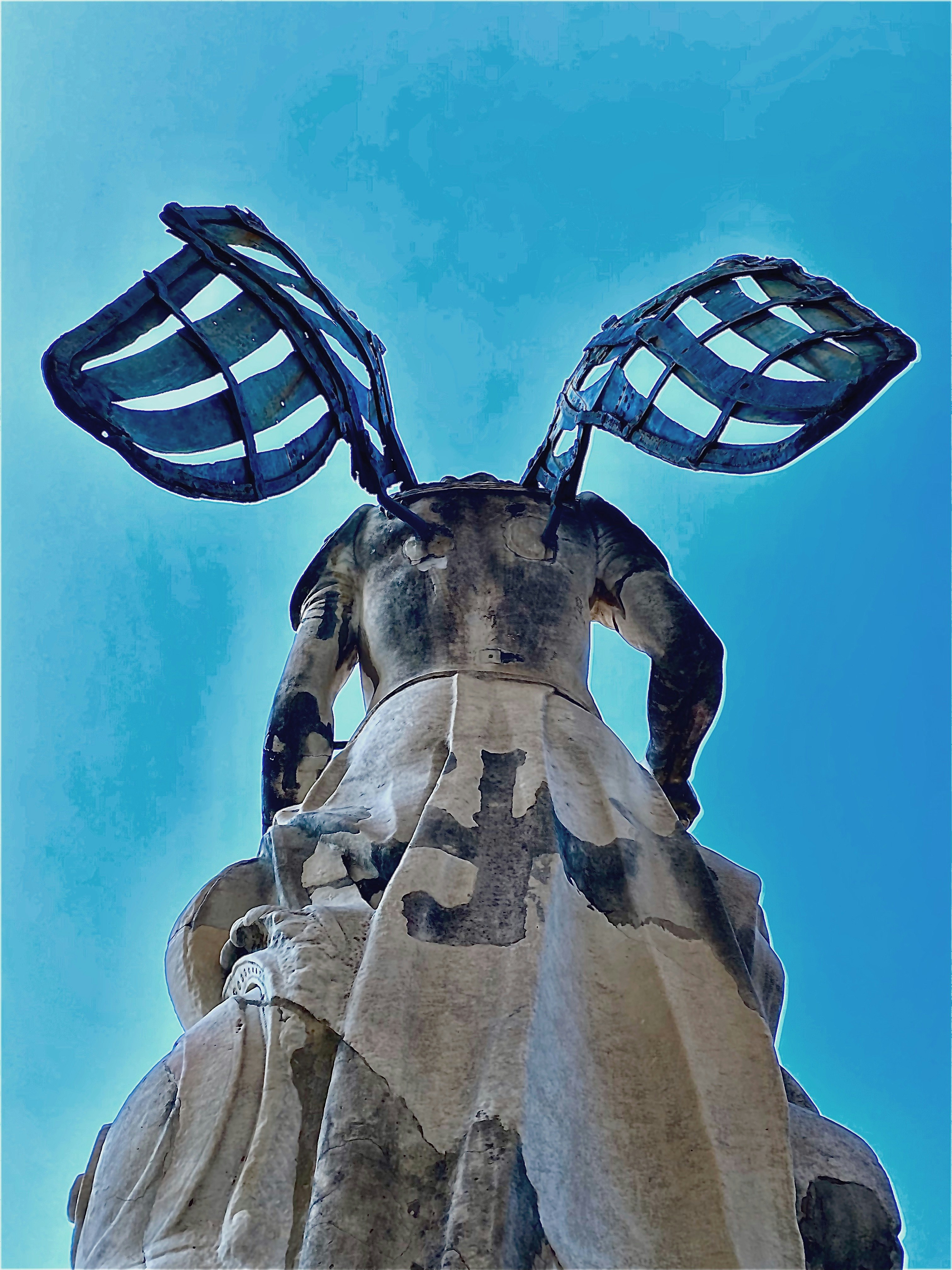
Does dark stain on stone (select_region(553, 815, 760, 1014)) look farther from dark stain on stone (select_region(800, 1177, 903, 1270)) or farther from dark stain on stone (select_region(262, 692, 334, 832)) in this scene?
dark stain on stone (select_region(262, 692, 334, 832))

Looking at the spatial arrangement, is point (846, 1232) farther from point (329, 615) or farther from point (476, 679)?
point (329, 615)

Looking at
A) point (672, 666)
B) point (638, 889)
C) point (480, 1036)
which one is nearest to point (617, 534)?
point (672, 666)

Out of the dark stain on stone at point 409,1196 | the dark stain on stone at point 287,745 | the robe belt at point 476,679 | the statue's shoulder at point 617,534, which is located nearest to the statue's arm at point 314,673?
the dark stain on stone at point 287,745

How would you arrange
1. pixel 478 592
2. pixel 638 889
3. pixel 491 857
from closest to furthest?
pixel 491 857, pixel 638 889, pixel 478 592

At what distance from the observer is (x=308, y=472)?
4793 mm

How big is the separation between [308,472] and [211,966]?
1550 millimetres

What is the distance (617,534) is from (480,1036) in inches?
101

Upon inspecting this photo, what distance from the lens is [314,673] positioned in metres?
5.28

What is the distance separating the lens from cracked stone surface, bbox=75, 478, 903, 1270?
3129 millimetres

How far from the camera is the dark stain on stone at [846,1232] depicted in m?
3.56

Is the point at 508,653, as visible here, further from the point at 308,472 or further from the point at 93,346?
the point at 93,346

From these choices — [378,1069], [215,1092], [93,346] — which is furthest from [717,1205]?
[93,346]

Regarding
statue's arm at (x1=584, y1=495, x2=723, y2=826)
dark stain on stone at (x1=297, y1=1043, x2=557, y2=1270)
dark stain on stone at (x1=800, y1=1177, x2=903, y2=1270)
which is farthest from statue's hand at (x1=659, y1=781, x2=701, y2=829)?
dark stain on stone at (x1=297, y1=1043, x2=557, y2=1270)

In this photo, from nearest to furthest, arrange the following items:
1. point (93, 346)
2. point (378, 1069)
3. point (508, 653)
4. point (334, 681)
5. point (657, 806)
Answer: point (378, 1069)
point (93, 346)
point (657, 806)
point (508, 653)
point (334, 681)
